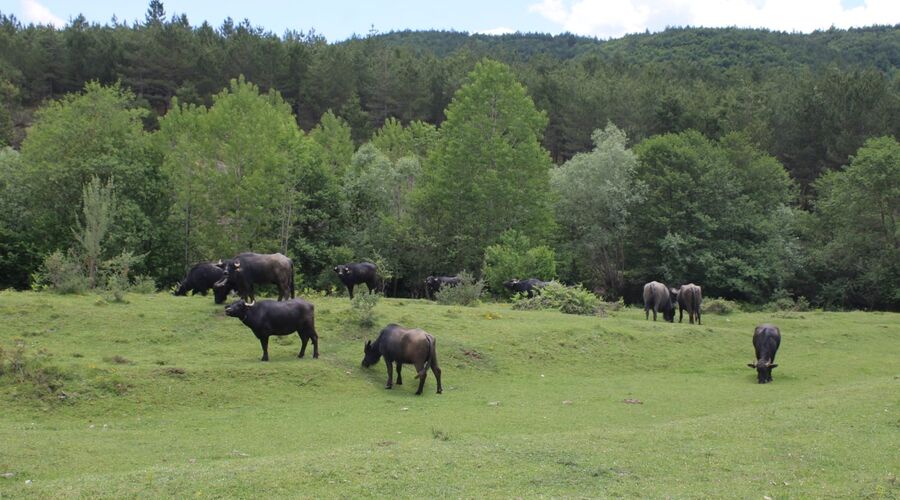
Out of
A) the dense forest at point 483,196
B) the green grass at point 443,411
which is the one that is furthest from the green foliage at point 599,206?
the green grass at point 443,411

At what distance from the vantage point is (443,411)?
1814 cm

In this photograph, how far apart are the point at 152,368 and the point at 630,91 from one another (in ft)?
257

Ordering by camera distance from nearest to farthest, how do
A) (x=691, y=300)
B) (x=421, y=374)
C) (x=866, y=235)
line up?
(x=421, y=374)
(x=691, y=300)
(x=866, y=235)

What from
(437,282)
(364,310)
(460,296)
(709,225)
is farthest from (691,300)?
(709,225)

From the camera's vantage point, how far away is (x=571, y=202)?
196 feet

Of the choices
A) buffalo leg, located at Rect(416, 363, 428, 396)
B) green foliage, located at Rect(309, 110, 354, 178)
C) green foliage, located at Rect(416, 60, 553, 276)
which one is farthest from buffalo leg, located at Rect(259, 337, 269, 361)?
green foliage, located at Rect(309, 110, 354, 178)

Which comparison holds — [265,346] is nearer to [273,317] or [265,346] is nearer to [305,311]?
[273,317]

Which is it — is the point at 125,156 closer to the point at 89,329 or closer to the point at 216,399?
the point at 89,329

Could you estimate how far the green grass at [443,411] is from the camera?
11.3 metres

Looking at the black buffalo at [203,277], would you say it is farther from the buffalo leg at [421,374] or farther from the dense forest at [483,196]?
the buffalo leg at [421,374]

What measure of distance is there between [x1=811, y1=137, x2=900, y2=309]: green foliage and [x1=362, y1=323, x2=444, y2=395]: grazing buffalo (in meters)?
43.0

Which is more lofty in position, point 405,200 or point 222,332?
point 405,200

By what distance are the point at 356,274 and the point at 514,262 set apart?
45.4 ft

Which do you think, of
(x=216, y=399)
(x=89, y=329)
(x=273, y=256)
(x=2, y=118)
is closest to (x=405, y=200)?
(x=273, y=256)
